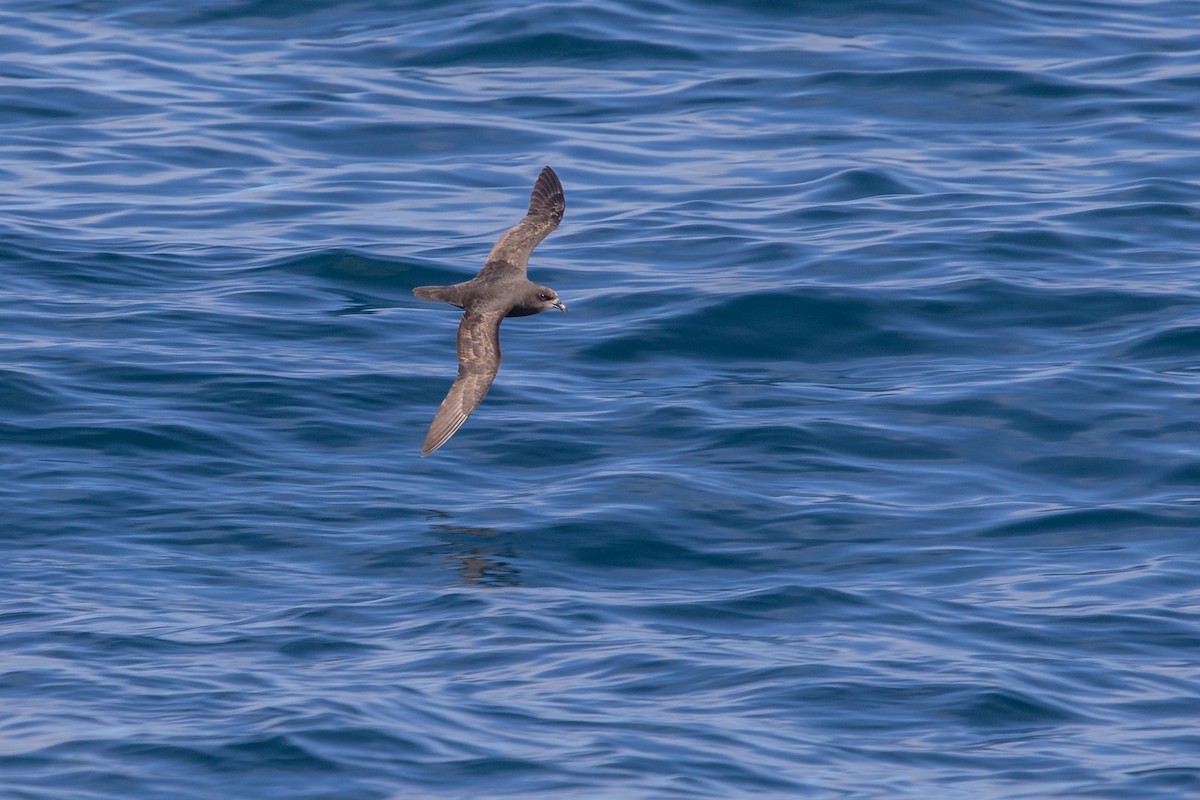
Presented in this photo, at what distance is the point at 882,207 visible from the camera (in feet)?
50.1

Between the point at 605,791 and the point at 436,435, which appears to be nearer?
the point at 605,791

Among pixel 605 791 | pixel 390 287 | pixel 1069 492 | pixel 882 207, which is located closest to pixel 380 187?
pixel 390 287

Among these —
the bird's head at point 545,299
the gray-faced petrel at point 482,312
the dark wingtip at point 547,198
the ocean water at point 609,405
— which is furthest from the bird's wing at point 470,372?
the dark wingtip at point 547,198

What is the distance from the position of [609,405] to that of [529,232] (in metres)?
1.30

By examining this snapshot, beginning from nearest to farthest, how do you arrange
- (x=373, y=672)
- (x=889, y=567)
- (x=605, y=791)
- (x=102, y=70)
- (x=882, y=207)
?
(x=605, y=791)
(x=373, y=672)
(x=889, y=567)
(x=882, y=207)
(x=102, y=70)

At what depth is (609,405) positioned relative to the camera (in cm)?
1198

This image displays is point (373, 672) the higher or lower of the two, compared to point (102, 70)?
lower

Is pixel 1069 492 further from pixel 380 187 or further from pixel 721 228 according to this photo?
pixel 380 187

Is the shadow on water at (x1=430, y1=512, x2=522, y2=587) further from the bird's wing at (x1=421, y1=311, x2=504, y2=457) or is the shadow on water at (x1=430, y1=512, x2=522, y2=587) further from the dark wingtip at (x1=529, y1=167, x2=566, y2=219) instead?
the dark wingtip at (x1=529, y1=167, x2=566, y2=219)

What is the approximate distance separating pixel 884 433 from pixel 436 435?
10.0 ft

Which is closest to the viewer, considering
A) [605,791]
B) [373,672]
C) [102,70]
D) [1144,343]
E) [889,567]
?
[605,791]

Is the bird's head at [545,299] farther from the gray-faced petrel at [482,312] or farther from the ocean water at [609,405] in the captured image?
the ocean water at [609,405]

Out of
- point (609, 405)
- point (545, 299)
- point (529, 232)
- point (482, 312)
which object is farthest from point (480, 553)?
point (529, 232)

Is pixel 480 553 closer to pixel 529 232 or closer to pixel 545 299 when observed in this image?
pixel 545 299
